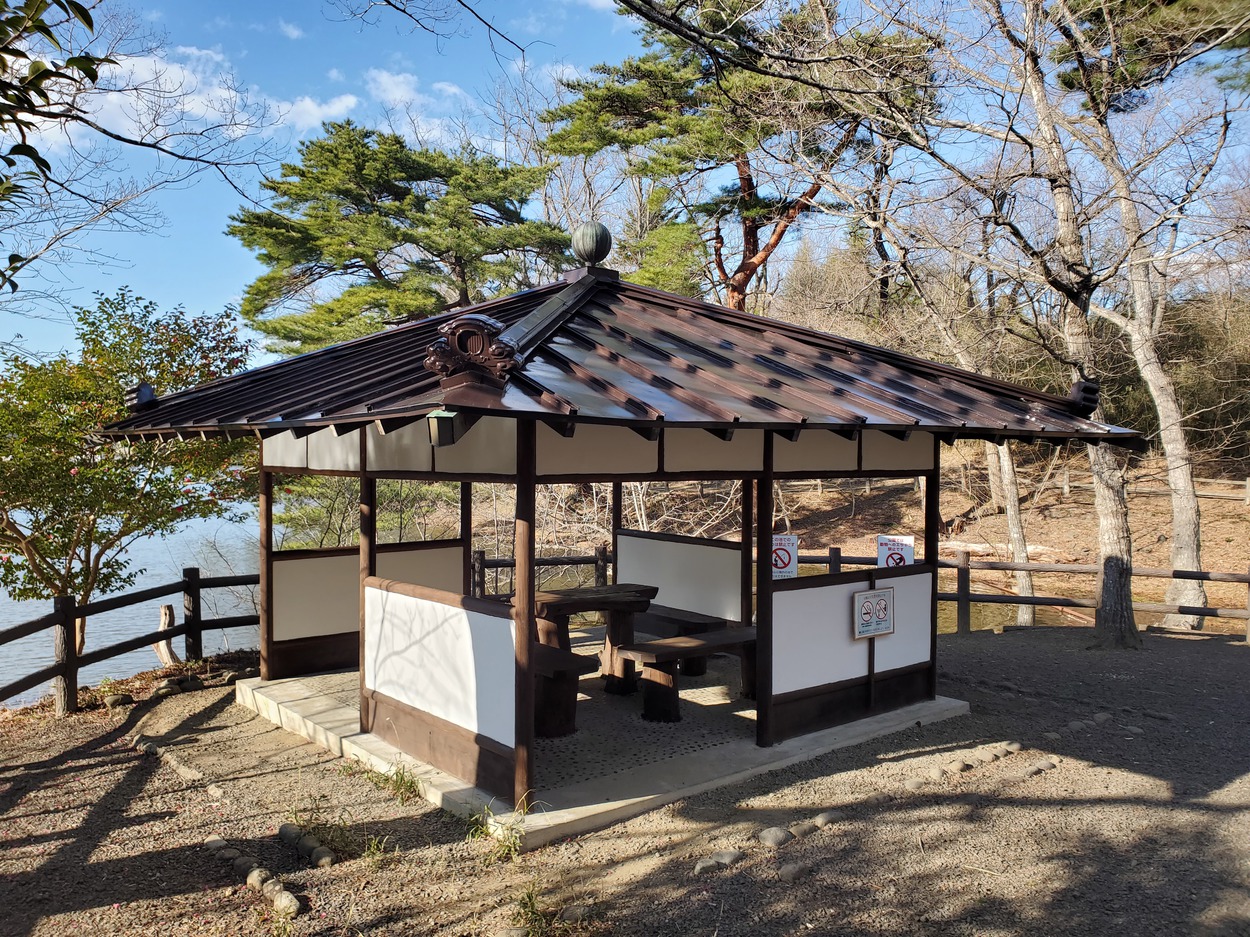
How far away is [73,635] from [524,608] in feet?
15.7

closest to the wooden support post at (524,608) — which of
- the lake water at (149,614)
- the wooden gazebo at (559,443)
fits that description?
the wooden gazebo at (559,443)

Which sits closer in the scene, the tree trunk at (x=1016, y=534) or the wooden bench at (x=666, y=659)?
the wooden bench at (x=666, y=659)

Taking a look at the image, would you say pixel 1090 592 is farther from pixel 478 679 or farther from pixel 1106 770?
pixel 478 679

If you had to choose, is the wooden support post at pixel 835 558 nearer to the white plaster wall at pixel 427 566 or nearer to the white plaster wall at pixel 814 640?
the white plaster wall at pixel 814 640

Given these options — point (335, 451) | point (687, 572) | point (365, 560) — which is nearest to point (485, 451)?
point (365, 560)

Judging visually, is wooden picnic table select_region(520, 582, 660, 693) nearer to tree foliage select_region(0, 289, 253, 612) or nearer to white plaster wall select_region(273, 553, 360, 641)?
white plaster wall select_region(273, 553, 360, 641)

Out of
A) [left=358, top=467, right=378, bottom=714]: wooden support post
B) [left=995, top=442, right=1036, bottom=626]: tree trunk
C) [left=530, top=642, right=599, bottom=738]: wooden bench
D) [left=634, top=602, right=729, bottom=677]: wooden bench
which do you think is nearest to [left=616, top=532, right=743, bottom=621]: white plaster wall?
[left=634, top=602, right=729, bottom=677]: wooden bench

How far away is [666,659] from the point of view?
5742 millimetres

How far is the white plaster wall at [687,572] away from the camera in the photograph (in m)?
7.97

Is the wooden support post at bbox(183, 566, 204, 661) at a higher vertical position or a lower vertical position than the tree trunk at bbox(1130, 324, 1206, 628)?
lower

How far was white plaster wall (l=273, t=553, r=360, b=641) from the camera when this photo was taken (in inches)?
285

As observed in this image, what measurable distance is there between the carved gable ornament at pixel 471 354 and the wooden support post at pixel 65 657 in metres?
5.09

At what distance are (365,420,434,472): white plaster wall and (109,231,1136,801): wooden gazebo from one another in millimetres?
23

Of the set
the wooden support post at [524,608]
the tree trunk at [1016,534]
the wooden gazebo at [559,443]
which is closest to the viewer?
the wooden gazebo at [559,443]
